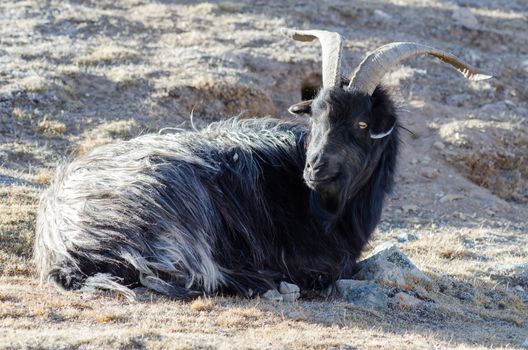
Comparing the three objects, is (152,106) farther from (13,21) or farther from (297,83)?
(13,21)

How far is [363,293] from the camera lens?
883 centimetres

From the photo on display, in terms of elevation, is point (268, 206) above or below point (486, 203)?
above

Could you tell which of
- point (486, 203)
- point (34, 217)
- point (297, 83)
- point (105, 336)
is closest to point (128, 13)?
point (297, 83)

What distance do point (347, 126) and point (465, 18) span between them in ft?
48.0

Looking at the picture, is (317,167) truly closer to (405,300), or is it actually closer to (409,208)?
(405,300)

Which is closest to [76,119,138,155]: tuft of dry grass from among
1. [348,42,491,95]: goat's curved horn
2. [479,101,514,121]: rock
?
[348,42,491,95]: goat's curved horn

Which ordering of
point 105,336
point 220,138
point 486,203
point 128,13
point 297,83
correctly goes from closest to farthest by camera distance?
point 105,336 < point 220,138 < point 486,203 < point 297,83 < point 128,13

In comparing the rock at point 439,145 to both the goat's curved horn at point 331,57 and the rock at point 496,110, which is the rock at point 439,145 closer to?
the rock at point 496,110

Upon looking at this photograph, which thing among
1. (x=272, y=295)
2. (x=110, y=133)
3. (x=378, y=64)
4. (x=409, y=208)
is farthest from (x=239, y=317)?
(x=110, y=133)

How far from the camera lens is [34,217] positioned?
1004cm

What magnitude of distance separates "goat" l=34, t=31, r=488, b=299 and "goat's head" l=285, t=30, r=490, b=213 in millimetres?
13

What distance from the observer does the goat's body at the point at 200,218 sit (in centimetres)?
841

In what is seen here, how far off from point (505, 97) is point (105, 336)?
13.9 metres

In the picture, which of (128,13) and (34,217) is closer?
(34,217)
